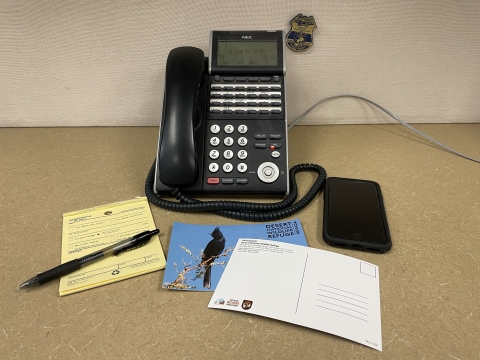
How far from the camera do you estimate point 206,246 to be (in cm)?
53

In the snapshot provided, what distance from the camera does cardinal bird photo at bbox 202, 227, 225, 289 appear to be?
49 cm

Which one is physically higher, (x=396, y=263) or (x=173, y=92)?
(x=173, y=92)

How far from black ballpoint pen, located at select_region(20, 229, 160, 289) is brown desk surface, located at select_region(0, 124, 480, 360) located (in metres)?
0.01

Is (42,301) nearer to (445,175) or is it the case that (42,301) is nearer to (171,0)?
(171,0)

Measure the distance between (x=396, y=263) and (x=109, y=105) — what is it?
0.65 metres

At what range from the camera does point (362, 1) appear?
66cm

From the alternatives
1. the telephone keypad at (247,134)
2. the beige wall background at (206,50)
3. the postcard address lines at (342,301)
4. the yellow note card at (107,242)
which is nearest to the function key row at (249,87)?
the telephone keypad at (247,134)

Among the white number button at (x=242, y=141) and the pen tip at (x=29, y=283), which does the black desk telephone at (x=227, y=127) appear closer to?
the white number button at (x=242, y=141)

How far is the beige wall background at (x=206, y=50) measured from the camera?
2.20 ft

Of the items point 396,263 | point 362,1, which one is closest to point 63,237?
point 396,263

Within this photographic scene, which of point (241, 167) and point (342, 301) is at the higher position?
point (241, 167)

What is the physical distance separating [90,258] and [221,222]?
20 cm

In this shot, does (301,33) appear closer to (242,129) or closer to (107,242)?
(242,129)

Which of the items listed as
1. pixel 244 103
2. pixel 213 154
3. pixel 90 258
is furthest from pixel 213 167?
pixel 90 258
